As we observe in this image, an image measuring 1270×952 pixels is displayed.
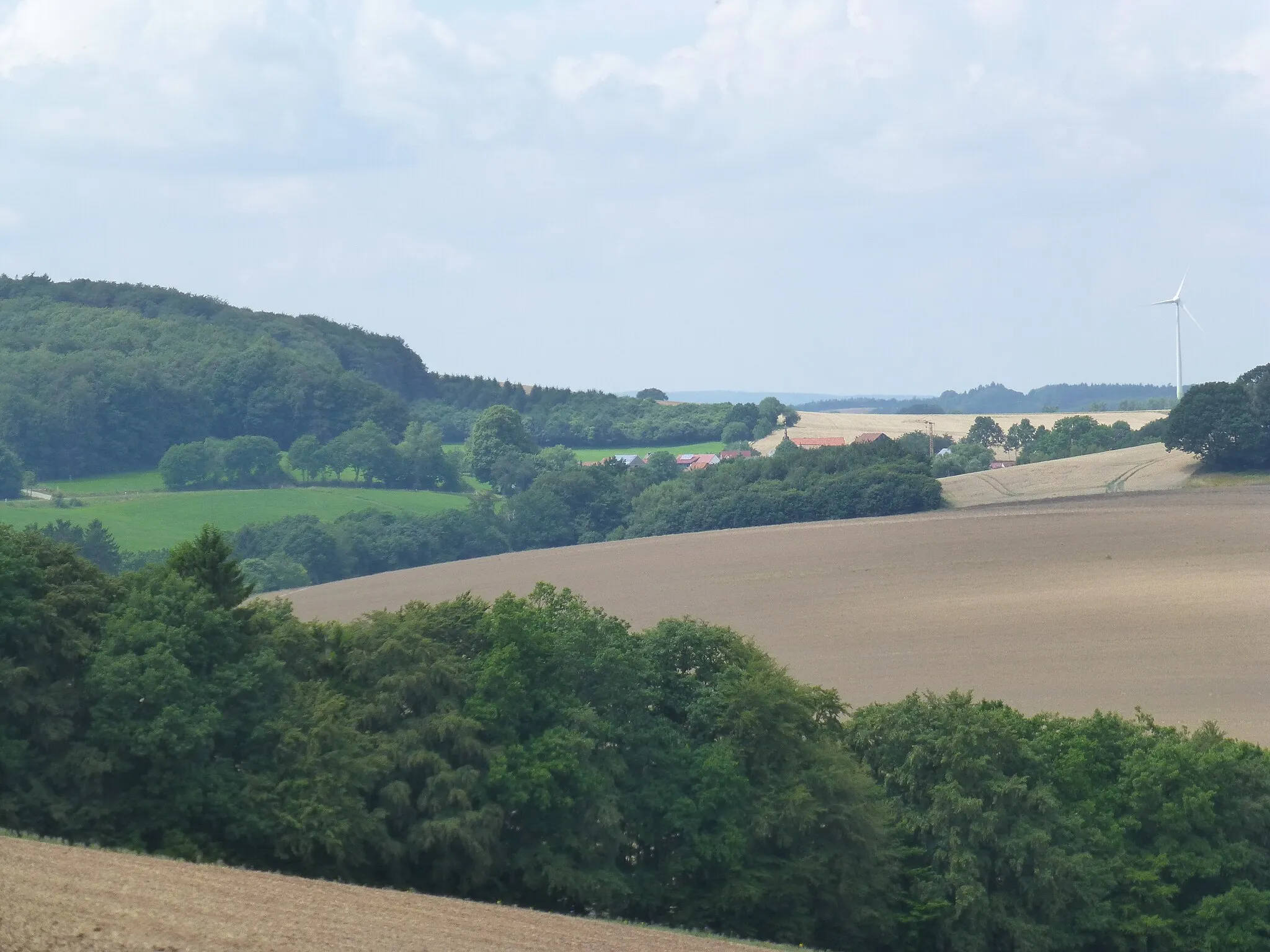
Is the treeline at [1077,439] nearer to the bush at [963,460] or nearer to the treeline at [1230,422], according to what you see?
the bush at [963,460]

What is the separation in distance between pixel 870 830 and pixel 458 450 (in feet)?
487

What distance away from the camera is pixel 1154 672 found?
56.5 metres

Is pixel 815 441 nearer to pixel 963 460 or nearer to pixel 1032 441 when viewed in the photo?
pixel 1032 441

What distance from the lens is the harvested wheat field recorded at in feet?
64.1

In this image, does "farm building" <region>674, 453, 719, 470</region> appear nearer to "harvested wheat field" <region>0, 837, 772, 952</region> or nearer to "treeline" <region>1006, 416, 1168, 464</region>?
"treeline" <region>1006, 416, 1168, 464</region>

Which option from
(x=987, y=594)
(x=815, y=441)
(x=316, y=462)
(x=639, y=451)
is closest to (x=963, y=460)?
(x=815, y=441)

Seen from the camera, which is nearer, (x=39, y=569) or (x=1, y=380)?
(x=39, y=569)

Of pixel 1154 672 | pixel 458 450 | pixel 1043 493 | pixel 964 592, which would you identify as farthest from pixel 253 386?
pixel 1154 672

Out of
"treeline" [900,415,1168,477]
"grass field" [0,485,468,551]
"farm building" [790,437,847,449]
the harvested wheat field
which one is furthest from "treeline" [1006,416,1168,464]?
the harvested wheat field

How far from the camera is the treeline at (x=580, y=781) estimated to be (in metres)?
32.8

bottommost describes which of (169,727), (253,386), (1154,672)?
(1154,672)

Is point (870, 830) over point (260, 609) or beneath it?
beneath

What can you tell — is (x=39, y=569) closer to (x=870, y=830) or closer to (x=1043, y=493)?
(x=870, y=830)

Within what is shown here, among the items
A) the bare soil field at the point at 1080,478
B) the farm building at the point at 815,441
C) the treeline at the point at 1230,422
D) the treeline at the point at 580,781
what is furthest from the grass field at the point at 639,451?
the treeline at the point at 580,781
